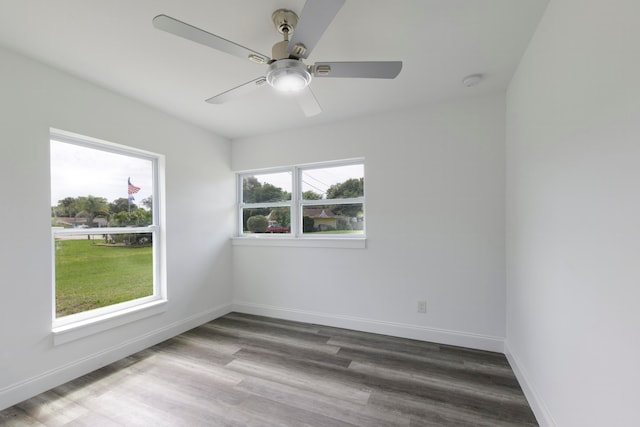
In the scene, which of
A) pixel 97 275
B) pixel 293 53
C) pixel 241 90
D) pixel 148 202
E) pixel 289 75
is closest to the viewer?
pixel 293 53

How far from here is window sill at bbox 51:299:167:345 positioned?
205 cm

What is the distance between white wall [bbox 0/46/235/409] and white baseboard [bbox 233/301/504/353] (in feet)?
2.99

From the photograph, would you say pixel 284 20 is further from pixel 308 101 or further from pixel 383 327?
pixel 383 327

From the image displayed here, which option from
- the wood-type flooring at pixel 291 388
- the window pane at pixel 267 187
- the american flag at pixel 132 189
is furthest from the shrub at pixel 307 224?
the american flag at pixel 132 189

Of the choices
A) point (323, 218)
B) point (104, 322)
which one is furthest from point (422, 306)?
point (104, 322)

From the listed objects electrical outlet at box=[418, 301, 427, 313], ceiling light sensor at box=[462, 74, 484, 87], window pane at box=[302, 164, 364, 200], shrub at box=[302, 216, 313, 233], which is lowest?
electrical outlet at box=[418, 301, 427, 313]

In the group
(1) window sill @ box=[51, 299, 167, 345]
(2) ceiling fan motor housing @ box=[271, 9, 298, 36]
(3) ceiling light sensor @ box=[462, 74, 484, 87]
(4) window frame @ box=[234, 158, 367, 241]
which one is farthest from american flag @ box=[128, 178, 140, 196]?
(3) ceiling light sensor @ box=[462, 74, 484, 87]

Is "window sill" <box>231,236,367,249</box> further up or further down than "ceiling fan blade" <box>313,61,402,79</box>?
further down

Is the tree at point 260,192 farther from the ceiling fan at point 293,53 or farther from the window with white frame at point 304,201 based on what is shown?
the ceiling fan at point 293,53

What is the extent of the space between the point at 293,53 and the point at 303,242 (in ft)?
7.41

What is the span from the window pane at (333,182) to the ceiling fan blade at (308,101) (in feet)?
4.02

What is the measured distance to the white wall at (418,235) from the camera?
2.50 meters

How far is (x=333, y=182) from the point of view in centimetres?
328

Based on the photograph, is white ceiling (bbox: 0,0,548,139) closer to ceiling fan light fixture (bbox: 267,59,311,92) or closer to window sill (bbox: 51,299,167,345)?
ceiling fan light fixture (bbox: 267,59,311,92)
